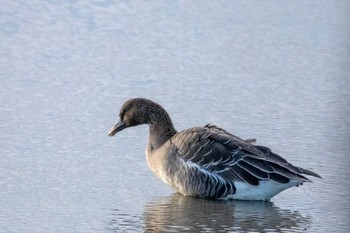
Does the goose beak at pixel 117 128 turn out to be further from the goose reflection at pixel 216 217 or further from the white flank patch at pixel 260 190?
the white flank patch at pixel 260 190

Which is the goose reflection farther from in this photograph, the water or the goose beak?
the goose beak

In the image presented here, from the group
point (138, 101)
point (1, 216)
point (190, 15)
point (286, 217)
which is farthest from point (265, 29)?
point (1, 216)

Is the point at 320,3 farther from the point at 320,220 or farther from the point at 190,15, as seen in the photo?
the point at 320,220

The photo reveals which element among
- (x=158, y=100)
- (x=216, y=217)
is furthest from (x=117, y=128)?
(x=216, y=217)

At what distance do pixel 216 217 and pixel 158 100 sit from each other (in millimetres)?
2889

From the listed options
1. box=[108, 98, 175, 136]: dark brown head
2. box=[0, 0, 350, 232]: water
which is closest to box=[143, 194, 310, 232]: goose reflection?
box=[0, 0, 350, 232]: water

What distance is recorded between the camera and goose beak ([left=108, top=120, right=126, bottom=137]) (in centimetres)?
962

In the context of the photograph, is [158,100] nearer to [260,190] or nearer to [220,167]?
[220,167]

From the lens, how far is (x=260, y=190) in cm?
886

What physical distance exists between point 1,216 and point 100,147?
2.04 m

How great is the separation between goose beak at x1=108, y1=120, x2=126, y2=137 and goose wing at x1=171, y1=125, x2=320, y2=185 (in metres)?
0.67

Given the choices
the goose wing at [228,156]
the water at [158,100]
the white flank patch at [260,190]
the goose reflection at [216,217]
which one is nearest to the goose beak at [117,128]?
the water at [158,100]

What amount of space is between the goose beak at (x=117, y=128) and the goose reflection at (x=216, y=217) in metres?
0.91

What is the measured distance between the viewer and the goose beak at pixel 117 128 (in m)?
9.62
